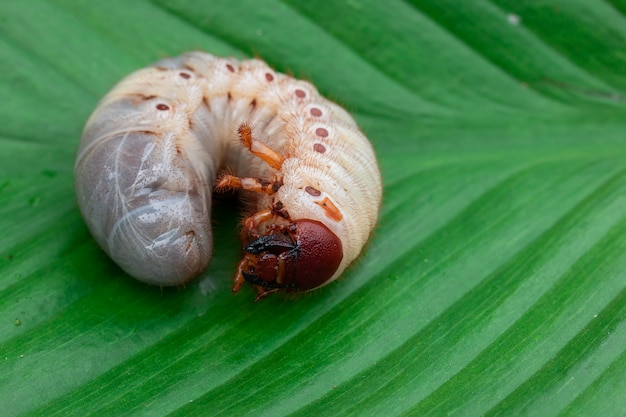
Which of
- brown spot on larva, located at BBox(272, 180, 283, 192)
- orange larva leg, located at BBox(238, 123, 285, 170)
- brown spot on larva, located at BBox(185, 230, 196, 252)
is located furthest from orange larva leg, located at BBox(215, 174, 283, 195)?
brown spot on larva, located at BBox(185, 230, 196, 252)

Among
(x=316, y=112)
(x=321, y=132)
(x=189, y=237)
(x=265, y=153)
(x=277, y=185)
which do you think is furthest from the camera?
(x=316, y=112)

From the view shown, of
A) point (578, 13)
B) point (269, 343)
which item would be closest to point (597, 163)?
point (578, 13)

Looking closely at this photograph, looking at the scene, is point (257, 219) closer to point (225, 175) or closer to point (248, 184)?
point (248, 184)

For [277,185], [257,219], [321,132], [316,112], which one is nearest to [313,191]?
[277,185]

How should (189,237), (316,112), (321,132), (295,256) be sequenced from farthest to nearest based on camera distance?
(316,112) → (321,132) → (189,237) → (295,256)

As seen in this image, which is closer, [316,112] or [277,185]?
[277,185]

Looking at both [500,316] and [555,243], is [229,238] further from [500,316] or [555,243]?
[555,243]

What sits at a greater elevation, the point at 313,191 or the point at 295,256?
the point at 313,191
